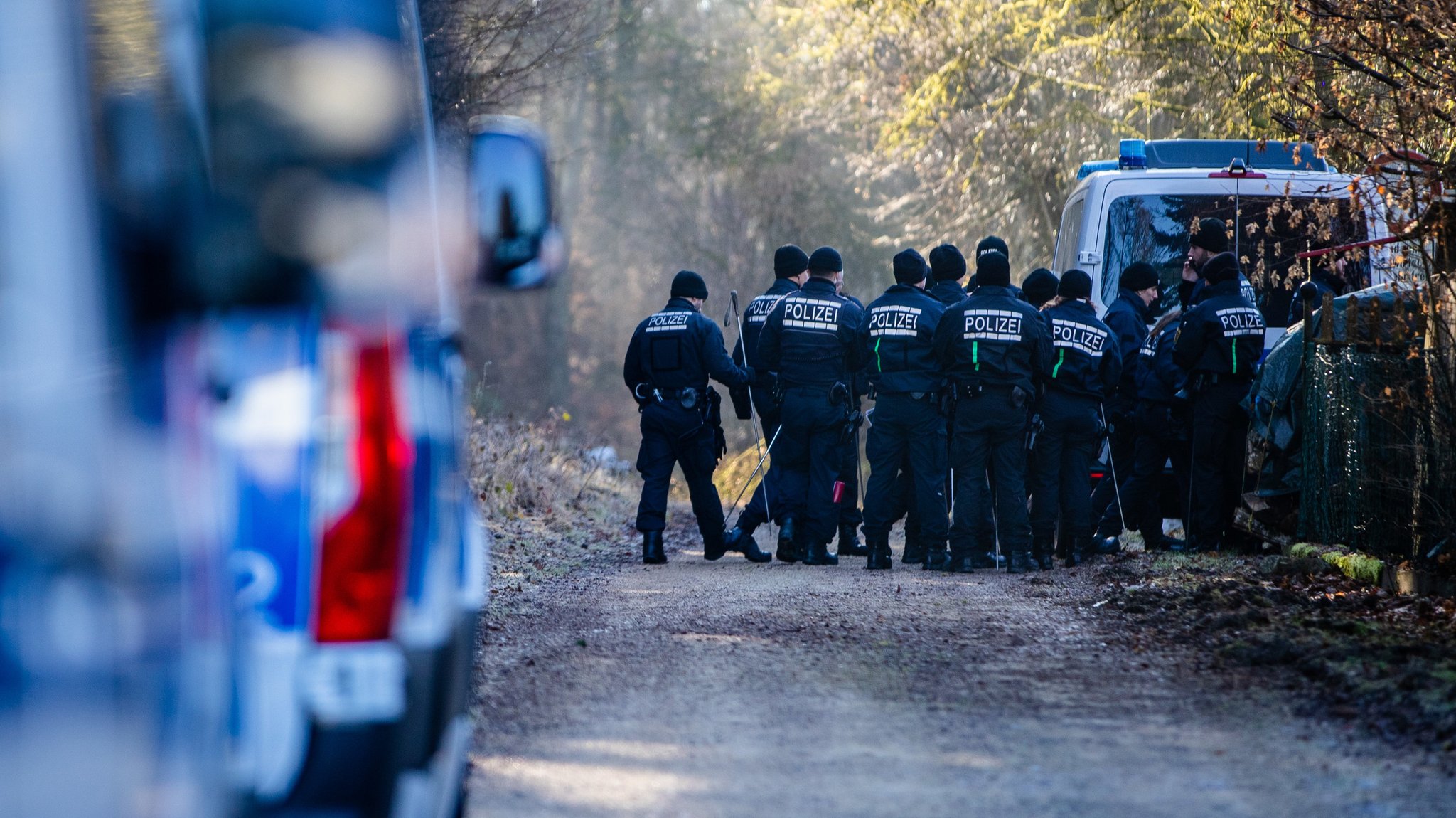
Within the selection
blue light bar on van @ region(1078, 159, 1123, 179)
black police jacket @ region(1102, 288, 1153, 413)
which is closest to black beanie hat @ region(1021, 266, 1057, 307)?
black police jacket @ region(1102, 288, 1153, 413)

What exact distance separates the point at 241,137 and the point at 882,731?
333 centimetres

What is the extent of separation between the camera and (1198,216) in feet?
36.6

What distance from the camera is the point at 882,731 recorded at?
17.0ft

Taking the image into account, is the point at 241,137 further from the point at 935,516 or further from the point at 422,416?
the point at 935,516

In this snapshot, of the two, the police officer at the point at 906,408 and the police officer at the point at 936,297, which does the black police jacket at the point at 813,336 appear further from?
the police officer at the point at 936,297

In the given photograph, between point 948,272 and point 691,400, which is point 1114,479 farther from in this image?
point 691,400

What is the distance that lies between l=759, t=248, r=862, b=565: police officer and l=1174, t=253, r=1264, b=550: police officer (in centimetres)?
222

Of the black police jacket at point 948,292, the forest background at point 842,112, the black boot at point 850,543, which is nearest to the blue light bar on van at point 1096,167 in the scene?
the forest background at point 842,112

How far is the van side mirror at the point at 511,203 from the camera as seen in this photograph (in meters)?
3.64

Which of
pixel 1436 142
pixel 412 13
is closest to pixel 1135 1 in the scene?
pixel 1436 142

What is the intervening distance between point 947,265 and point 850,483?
171cm

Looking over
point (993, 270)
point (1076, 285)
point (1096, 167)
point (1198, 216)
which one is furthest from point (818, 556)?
point (1096, 167)

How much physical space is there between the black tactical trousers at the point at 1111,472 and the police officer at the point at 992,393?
4.19 ft

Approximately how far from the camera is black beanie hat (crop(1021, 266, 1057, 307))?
10891 millimetres
